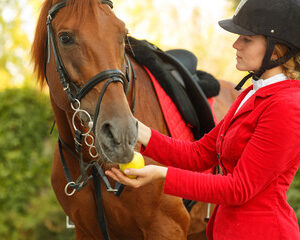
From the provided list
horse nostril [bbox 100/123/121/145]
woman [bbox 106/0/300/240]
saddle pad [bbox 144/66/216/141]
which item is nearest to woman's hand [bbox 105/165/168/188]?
woman [bbox 106/0/300/240]

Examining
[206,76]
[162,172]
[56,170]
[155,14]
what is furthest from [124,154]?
[155,14]

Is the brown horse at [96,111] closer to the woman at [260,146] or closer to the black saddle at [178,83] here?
the black saddle at [178,83]

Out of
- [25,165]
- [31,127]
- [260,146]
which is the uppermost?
[260,146]

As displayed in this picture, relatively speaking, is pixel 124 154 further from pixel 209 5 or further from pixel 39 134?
pixel 209 5

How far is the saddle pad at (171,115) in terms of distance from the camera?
2721mm

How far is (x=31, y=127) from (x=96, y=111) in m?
4.21

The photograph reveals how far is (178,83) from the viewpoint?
2.97 m

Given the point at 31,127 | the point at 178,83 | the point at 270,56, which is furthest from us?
the point at 31,127

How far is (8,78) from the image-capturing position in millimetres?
6512

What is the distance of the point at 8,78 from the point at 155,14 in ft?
9.52

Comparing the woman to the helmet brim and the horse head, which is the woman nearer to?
the helmet brim

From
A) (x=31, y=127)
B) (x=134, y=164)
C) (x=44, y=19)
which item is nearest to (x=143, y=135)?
(x=134, y=164)

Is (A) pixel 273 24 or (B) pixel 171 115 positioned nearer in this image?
(A) pixel 273 24

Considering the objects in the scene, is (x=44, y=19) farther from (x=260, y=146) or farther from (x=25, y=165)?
(x=25, y=165)
